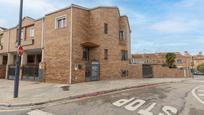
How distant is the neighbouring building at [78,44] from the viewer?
18078 mm

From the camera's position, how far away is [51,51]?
64.0 ft

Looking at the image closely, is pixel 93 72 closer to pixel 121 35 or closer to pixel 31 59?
pixel 121 35

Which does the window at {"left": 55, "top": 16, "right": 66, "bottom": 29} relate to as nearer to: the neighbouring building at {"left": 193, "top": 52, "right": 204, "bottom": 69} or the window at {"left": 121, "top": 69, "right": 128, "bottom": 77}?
the window at {"left": 121, "top": 69, "right": 128, "bottom": 77}

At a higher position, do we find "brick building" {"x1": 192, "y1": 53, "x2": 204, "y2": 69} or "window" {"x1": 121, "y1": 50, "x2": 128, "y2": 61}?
"brick building" {"x1": 192, "y1": 53, "x2": 204, "y2": 69}

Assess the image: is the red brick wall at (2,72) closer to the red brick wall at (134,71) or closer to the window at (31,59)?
the window at (31,59)

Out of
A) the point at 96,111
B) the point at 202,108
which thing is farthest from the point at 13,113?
the point at 202,108

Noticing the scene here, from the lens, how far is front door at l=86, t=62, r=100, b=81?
62.0ft

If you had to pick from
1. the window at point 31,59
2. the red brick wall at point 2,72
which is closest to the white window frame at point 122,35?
the window at point 31,59

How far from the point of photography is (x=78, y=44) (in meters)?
18.6

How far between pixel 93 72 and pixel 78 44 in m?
3.38

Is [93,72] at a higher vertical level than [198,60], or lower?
lower

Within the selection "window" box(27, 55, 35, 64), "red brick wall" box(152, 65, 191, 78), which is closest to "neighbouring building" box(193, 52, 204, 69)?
"red brick wall" box(152, 65, 191, 78)

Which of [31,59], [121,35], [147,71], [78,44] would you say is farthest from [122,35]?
[31,59]

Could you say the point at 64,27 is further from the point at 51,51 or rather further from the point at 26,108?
the point at 26,108
